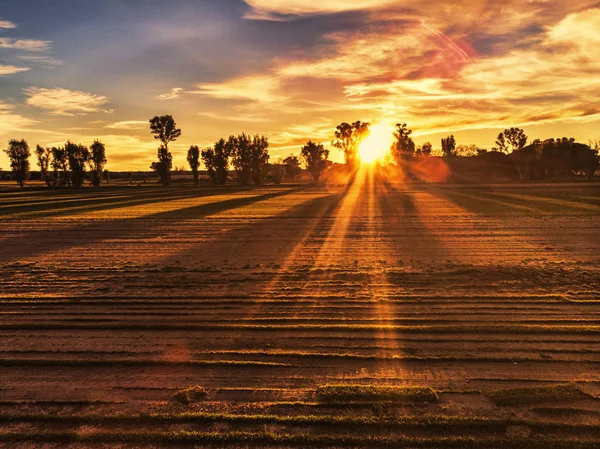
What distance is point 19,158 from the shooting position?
98.1 meters

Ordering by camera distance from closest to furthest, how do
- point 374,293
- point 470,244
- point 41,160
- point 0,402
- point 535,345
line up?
point 0,402
point 535,345
point 374,293
point 470,244
point 41,160

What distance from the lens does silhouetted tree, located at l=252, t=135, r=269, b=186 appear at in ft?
310

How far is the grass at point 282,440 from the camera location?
166 inches

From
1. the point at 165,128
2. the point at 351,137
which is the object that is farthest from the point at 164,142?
the point at 351,137

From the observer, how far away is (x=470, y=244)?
14.3 metres

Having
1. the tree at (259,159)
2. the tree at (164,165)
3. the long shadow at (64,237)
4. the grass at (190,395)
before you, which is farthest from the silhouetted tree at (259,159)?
the grass at (190,395)

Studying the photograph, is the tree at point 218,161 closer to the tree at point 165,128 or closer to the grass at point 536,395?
the tree at point 165,128

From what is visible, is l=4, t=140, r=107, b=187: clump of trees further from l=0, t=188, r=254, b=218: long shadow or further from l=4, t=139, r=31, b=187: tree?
l=0, t=188, r=254, b=218: long shadow

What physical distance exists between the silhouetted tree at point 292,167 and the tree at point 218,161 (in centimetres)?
3234

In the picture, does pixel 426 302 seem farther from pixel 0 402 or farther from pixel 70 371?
pixel 0 402

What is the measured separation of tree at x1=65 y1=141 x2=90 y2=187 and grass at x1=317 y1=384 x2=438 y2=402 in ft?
322

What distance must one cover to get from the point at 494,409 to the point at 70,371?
568cm

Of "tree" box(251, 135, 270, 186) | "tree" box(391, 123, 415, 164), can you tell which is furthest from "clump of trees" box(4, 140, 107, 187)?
"tree" box(391, 123, 415, 164)

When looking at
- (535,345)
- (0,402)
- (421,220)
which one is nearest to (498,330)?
(535,345)
